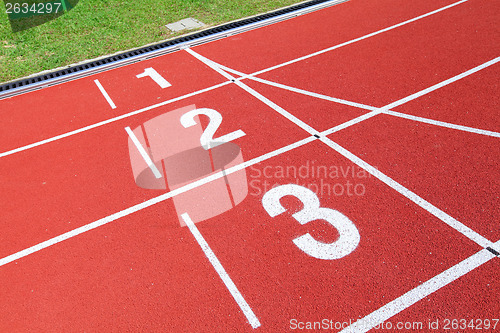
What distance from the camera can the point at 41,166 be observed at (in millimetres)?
6340

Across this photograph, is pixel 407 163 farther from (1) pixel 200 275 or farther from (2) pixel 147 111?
(2) pixel 147 111

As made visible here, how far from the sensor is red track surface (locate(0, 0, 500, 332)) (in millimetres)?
4055

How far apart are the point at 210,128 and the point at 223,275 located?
2990 mm

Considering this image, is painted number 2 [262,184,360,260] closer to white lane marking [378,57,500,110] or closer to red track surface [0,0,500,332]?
red track surface [0,0,500,332]

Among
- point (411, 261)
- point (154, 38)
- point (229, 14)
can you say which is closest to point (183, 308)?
point (411, 261)

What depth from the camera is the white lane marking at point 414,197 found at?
443 cm

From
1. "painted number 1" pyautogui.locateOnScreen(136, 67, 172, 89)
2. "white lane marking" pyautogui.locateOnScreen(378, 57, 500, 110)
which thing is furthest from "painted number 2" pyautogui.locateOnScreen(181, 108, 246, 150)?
"white lane marking" pyautogui.locateOnScreen(378, 57, 500, 110)

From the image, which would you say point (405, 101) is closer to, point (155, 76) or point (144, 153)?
point (144, 153)

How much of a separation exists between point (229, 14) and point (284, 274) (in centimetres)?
881

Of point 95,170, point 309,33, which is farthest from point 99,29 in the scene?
point 95,170

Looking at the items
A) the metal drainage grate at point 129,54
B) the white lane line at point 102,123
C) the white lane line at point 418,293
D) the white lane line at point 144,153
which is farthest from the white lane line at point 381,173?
the white lane line at point 144,153

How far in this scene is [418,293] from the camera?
396 cm

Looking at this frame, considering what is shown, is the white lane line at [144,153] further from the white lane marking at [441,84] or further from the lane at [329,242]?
the white lane marking at [441,84]

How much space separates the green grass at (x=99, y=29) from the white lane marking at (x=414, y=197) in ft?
21.4
